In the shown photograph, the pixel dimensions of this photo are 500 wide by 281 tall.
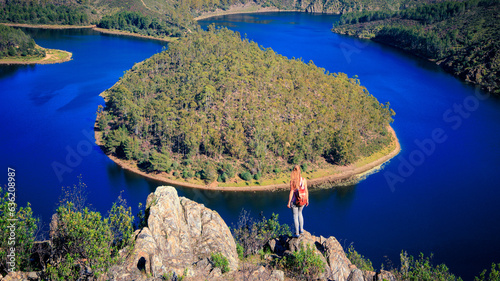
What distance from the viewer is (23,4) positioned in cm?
16350

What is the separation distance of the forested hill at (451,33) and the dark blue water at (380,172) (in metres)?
7.56

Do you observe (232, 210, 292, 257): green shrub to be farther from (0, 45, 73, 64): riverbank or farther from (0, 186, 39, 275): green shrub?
(0, 45, 73, 64): riverbank

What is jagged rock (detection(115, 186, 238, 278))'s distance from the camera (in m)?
20.2

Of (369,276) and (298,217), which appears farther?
(369,276)

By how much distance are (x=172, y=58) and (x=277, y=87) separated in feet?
108

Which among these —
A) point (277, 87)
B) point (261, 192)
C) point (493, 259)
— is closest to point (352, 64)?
point (277, 87)

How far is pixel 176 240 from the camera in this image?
2342 cm

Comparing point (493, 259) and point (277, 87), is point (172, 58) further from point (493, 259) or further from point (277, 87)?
point (493, 259)

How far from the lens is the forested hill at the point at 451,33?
358ft
